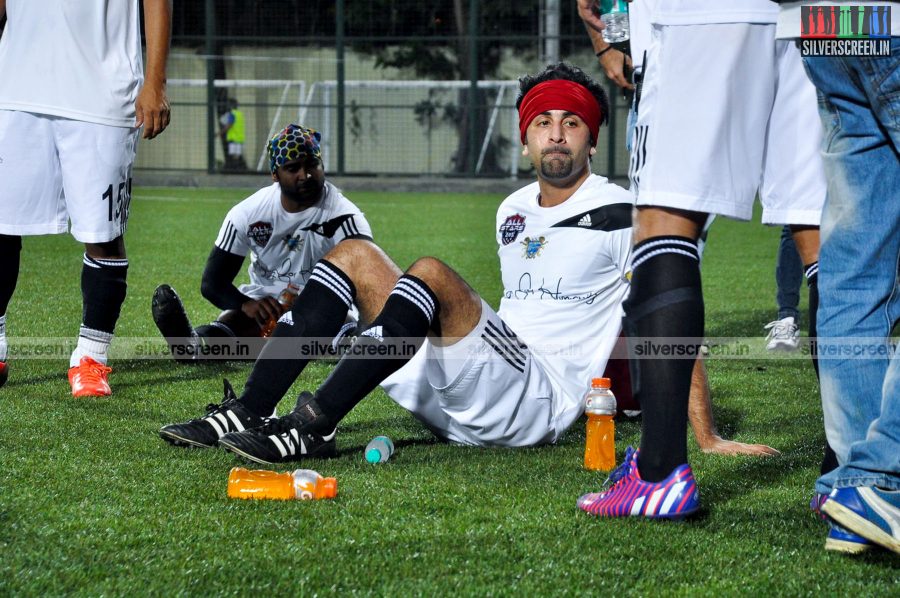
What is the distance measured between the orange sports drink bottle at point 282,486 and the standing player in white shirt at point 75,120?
5.76 ft

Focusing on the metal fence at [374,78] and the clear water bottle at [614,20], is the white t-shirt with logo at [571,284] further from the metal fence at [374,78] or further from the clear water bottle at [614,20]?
the metal fence at [374,78]

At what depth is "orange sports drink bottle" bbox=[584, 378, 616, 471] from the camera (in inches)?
132

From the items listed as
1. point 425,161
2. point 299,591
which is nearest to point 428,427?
point 299,591

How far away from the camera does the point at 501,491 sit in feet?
10.0

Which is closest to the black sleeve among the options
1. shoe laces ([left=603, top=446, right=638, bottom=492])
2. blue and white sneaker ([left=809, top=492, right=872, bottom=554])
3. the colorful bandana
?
the colorful bandana

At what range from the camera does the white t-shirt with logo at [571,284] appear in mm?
3680

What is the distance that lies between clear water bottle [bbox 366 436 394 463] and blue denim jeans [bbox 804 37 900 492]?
1.32 meters

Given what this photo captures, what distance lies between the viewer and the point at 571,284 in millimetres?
3732

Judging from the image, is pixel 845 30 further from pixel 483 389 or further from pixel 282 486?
pixel 282 486

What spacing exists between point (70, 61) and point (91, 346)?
44.2 inches

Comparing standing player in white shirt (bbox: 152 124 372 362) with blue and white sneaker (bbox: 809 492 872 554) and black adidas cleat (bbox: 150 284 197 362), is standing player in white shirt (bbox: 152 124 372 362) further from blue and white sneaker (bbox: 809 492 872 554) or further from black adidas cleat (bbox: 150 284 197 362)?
blue and white sneaker (bbox: 809 492 872 554)

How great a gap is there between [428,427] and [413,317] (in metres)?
0.58

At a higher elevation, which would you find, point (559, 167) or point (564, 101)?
point (564, 101)

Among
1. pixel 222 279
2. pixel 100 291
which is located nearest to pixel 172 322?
pixel 222 279
